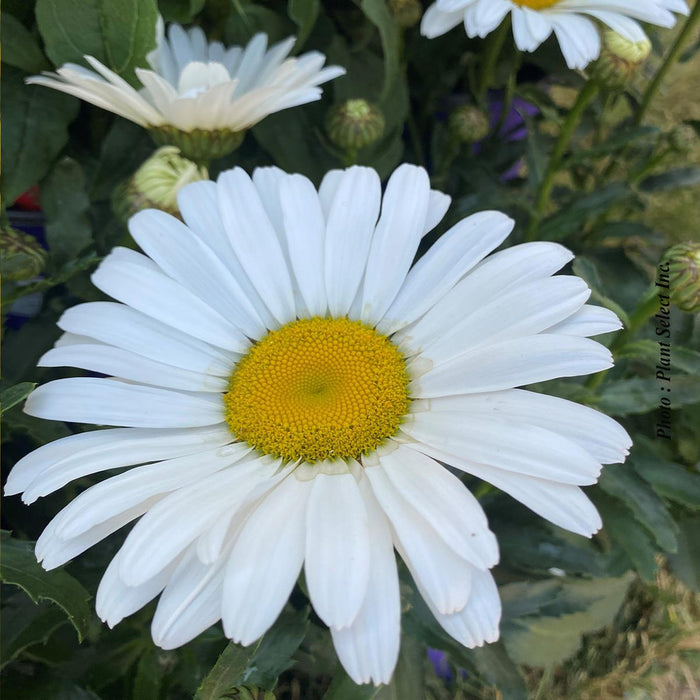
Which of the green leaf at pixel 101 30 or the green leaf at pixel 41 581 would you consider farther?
the green leaf at pixel 101 30

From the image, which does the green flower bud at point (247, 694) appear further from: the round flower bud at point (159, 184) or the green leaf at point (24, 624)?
the round flower bud at point (159, 184)

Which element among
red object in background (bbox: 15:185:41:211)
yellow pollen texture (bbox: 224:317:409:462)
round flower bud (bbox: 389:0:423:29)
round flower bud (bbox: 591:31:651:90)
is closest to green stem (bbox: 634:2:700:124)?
round flower bud (bbox: 591:31:651:90)

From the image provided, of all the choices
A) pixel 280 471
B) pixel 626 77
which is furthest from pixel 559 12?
pixel 280 471

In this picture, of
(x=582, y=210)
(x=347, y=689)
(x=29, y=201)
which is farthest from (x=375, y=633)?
(x=29, y=201)

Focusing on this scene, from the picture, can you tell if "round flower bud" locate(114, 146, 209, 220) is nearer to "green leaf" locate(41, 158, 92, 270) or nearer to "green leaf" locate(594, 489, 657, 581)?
"green leaf" locate(41, 158, 92, 270)

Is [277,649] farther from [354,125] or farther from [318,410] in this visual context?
[354,125]

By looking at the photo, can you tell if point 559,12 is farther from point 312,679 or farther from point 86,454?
point 312,679

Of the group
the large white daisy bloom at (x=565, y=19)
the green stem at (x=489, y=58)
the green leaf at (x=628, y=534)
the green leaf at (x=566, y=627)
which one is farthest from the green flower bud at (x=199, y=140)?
the green leaf at (x=566, y=627)
